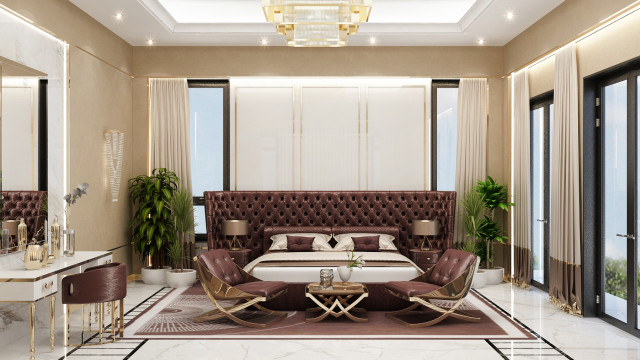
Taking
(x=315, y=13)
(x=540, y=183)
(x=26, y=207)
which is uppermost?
(x=315, y=13)

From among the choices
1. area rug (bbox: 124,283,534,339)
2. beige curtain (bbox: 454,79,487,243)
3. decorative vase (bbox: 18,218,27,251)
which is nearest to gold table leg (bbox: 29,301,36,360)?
area rug (bbox: 124,283,534,339)

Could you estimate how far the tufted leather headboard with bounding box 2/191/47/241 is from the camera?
4477 millimetres

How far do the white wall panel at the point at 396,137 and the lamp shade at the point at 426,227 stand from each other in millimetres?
748

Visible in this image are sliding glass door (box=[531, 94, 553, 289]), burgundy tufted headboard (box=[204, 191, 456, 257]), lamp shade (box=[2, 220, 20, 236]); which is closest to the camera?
lamp shade (box=[2, 220, 20, 236])

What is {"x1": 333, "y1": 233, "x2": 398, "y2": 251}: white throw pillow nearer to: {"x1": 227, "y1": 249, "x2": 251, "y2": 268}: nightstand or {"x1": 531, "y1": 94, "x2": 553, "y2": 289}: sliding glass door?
{"x1": 227, "y1": 249, "x2": 251, "y2": 268}: nightstand

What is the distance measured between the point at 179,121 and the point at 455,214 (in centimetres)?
420

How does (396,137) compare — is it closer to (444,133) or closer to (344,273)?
(444,133)

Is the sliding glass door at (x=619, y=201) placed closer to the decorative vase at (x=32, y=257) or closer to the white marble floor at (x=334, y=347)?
the white marble floor at (x=334, y=347)

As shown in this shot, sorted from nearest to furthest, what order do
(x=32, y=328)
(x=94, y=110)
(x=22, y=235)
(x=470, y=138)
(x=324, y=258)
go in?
(x=32, y=328) < (x=22, y=235) < (x=324, y=258) < (x=94, y=110) < (x=470, y=138)

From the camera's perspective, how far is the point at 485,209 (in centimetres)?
727

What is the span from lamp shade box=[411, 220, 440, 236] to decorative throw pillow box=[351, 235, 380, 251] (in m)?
0.58

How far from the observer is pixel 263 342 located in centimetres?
445

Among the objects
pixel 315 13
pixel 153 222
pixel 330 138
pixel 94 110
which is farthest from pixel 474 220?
pixel 94 110

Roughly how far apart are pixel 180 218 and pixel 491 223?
429 cm
